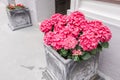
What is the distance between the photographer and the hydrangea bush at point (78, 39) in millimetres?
975

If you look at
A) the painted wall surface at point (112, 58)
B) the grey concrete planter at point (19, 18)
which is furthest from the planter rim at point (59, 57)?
the grey concrete planter at point (19, 18)

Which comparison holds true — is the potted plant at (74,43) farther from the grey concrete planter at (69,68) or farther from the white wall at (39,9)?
the white wall at (39,9)

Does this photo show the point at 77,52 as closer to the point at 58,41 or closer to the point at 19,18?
the point at 58,41

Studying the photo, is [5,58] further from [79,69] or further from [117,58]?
[117,58]

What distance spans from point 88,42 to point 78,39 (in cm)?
12

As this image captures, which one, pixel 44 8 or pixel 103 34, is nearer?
pixel 103 34

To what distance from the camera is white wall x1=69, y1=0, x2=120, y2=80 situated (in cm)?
121

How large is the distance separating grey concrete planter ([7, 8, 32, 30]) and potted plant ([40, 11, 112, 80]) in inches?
65.4

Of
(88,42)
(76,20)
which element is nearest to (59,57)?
(88,42)

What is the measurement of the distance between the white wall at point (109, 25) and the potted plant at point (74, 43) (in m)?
0.19

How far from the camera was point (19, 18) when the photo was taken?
2.73 metres

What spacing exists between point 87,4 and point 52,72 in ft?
Result: 2.87

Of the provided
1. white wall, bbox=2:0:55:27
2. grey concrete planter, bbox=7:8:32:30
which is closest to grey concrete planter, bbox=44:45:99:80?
white wall, bbox=2:0:55:27

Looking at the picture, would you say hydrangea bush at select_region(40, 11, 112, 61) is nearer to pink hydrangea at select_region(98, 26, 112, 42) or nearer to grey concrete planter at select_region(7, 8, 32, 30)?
pink hydrangea at select_region(98, 26, 112, 42)
